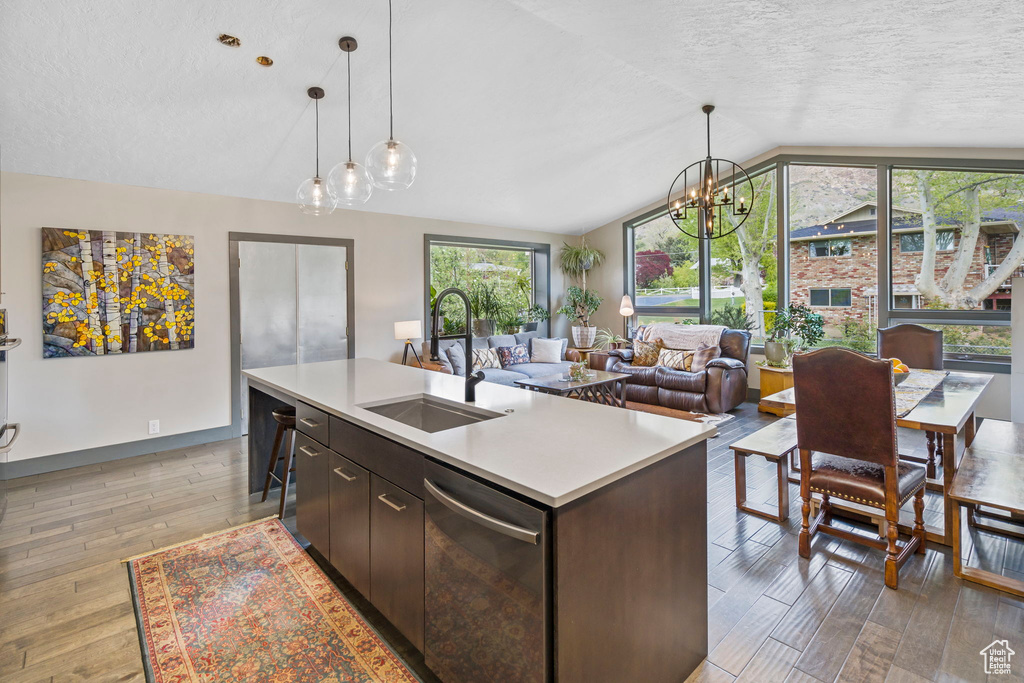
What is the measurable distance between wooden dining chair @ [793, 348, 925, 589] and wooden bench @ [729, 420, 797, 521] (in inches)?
9.9

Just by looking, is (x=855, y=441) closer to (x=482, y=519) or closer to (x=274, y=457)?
(x=482, y=519)

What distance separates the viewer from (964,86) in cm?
321

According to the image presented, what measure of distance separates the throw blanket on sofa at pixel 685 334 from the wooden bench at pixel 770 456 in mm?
2938

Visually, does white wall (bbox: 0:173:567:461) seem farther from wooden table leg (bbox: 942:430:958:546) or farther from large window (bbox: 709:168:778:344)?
wooden table leg (bbox: 942:430:958:546)

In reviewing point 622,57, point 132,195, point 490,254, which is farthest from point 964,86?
point 132,195

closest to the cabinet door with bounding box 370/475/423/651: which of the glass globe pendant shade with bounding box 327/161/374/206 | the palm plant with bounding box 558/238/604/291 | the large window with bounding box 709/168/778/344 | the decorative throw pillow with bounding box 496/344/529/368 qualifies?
the glass globe pendant shade with bounding box 327/161/374/206

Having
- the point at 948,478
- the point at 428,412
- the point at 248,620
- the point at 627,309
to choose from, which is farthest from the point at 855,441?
the point at 627,309

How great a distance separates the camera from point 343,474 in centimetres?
211

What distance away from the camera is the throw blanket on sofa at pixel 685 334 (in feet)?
19.9

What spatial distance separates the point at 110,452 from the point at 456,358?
11.1ft

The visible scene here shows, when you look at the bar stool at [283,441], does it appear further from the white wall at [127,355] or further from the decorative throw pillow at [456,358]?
the decorative throw pillow at [456,358]

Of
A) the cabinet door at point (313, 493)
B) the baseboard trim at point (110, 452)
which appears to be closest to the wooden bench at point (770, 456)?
the cabinet door at point (313, 493)

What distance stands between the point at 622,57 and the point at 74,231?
14.5 feet

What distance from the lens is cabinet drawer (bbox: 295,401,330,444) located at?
7.48 ft
